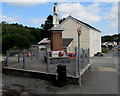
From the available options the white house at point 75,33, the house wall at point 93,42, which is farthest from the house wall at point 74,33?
the house wall at point 93,42

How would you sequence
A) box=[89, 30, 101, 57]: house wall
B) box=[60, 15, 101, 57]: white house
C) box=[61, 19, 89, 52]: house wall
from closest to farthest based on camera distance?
1. box=[60, 15, 101, 57]: white house
2. box=[61, 19, 89, 52]: house wall
3. box=[89, 30, 101, 57]: house wall

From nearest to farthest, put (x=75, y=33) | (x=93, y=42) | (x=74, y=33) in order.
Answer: (x=75, y=33)
(x=74, y=33)
(x=93, y=42)

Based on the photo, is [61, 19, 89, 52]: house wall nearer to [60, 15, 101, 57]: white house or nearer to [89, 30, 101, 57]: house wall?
[60, 15, 101, 57]: white house

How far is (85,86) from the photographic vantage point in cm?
641

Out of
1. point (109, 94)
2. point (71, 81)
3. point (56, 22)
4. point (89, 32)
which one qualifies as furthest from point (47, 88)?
point (89, 32)

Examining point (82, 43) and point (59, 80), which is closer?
point (59, 80)

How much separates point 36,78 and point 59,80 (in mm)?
1895

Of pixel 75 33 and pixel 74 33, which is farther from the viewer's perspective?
pixel 74 33

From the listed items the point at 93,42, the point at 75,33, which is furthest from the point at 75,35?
the point at 93,42

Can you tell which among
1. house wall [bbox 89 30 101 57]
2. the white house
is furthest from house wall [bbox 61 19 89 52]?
house wall [bbox 89 30 101 57]

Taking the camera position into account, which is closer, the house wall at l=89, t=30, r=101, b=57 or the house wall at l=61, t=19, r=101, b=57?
the house wall at l=61, t=19, r=101, b=57

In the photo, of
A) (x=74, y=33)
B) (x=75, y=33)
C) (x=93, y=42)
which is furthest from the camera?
(x=93, y=42)

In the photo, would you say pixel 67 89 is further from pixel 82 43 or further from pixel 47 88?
pixel 82 43

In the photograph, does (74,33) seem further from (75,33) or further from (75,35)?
(75,35)
